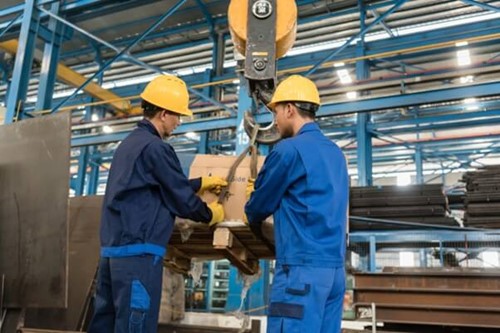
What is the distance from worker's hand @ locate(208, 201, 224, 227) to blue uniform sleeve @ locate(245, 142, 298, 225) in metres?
0.42

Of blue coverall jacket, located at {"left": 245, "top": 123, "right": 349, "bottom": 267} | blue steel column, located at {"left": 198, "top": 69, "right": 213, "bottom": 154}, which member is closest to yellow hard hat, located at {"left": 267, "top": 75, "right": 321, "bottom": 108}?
blue coverall jacket, located at {"left": 245, "top": 123, "right": 349, "bottom": 267}

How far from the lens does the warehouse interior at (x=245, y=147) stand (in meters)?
3.11

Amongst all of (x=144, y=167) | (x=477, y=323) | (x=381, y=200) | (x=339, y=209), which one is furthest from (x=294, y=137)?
(x=381, y=200)

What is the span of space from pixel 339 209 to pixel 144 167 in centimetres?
104

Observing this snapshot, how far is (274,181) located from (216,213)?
0.58 m

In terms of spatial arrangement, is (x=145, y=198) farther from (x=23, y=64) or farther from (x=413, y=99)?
(x=23, y=64)

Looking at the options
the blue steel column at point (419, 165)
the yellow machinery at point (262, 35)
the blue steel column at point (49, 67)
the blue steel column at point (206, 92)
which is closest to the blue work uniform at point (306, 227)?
the yellow machinery at point (262, 35)

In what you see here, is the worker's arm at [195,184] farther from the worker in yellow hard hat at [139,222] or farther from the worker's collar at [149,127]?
the worker's collar at [149,127]

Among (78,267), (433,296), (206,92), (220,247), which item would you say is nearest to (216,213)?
(220,247)

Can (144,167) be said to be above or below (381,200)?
below

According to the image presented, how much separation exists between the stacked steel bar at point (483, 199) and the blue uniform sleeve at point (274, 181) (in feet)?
18.5

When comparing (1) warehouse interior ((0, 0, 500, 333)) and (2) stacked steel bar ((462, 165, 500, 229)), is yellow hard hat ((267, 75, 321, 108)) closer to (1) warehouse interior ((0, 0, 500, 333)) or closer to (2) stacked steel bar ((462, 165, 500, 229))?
(1) warehouse interior ((0, 0, 500, 333))

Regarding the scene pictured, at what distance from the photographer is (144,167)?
2.49 meters

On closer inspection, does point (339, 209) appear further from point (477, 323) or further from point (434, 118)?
point (434, 118)
